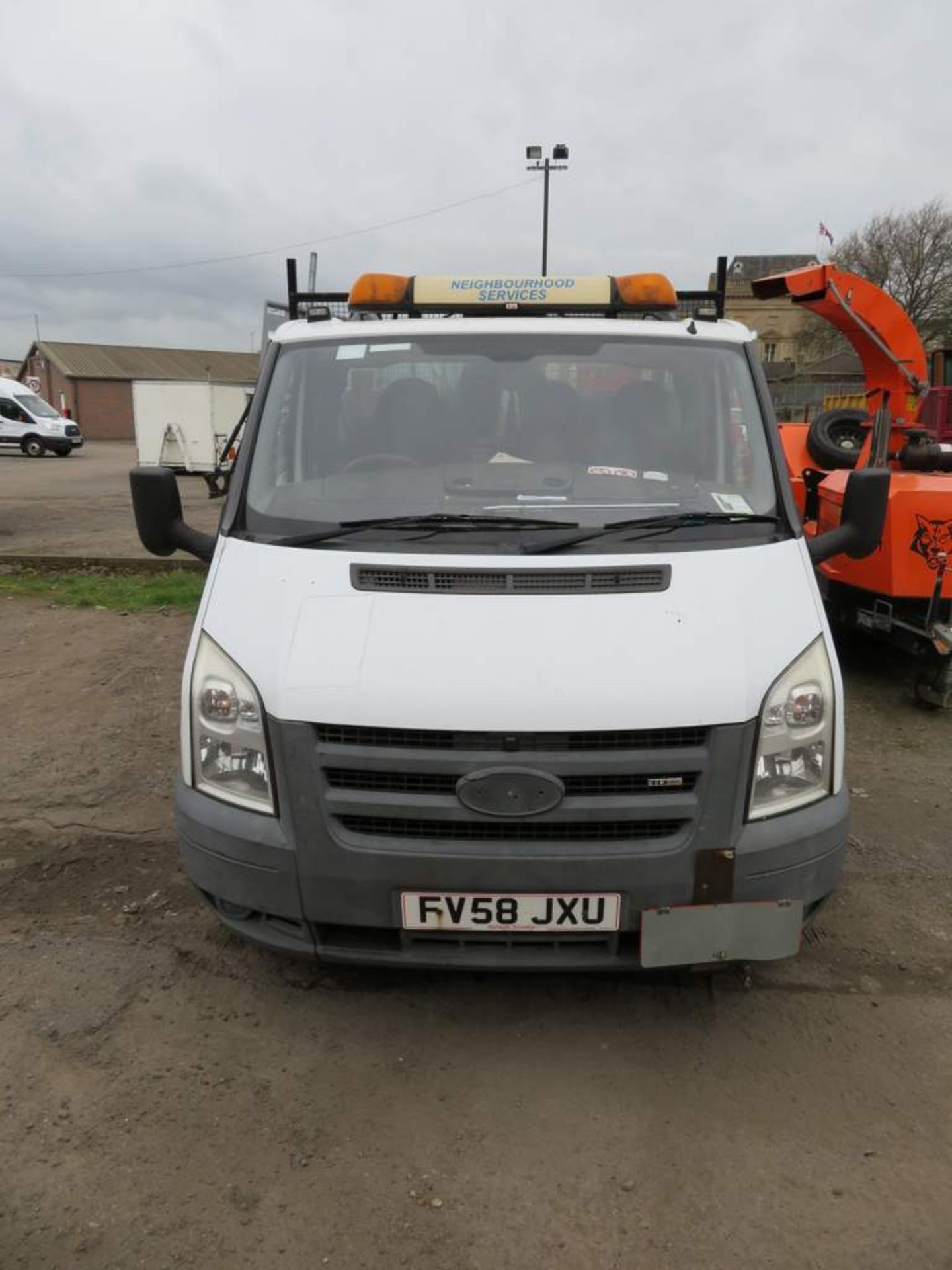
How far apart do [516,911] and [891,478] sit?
12.2 ft

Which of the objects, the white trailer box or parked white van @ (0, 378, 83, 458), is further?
parked white van @ (0, 378, 83, 458)

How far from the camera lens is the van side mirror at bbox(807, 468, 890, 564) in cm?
345

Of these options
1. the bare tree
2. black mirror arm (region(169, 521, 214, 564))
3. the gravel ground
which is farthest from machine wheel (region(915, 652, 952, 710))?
the bare tree

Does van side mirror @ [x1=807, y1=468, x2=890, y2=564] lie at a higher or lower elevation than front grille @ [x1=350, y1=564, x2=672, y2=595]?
higher

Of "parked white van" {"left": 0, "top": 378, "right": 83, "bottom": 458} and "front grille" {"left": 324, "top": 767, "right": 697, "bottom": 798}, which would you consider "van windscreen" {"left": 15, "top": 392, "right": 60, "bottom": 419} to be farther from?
"front grille" {"left": 324, "top": 767, "right": 697, "bottom": 798}

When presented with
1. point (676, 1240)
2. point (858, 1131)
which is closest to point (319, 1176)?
point (676, 1240)

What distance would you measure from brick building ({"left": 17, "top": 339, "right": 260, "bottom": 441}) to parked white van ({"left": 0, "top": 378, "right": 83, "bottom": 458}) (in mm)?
21862

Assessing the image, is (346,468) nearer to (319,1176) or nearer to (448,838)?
(448,838)

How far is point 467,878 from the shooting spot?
8.44 ft

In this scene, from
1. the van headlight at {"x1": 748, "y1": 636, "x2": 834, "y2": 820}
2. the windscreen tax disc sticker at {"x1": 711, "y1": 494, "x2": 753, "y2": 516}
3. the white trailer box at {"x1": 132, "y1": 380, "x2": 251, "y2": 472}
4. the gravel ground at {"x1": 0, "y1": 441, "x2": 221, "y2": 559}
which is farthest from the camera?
the white trailer box at {"x1": 132, "y1": 380, "x2": 251, "y2": 472}

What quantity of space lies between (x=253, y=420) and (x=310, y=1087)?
2.32m

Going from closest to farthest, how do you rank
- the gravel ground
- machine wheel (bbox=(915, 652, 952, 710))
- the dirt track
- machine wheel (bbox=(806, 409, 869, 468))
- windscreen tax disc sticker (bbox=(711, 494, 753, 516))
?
the dirt track < windscreen tax disc sticker (bbox=(711, 494, 753, 516)) < machine wheel (bbox=(915, 652, 952, 710)) < machine wheel (bbox=(806, 409, 869, 468)) < the gravel ground

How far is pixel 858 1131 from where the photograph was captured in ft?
8.55

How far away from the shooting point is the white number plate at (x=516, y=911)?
102 inches
